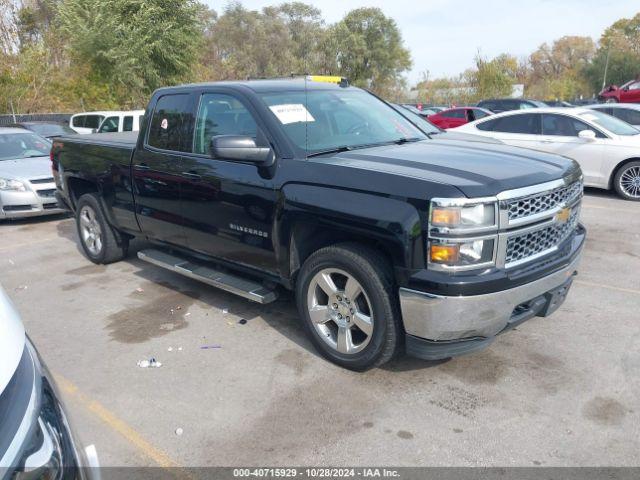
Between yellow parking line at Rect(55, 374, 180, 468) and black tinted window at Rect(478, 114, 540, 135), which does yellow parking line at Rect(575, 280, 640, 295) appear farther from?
black tinted window at Rect(478, 114, 540, 135)

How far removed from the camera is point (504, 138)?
10656 millimetres

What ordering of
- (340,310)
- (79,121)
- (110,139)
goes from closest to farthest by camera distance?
1. (340,310)
2. (110,139)
3. (79,121)

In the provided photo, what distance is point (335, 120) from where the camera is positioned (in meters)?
4.41

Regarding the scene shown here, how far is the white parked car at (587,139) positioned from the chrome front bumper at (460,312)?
7284 millimetres

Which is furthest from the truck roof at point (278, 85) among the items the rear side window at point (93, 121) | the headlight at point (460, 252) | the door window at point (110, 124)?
the rear side window at point (93, 121)

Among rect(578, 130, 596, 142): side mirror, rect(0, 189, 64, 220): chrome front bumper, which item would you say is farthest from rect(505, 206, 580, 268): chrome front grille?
rect(0, 189, 64, 220): chrome front bumper

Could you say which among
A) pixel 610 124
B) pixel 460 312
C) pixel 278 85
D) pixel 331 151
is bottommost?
pixel 460 312

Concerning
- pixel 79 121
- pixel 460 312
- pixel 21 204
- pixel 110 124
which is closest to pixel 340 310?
pixel 460 312

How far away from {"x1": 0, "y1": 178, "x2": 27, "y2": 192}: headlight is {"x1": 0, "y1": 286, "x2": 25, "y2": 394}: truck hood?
7871 millimetres

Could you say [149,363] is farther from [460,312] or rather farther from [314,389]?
[460,312]

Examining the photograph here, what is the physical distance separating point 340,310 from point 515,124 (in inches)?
329

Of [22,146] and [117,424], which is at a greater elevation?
[22,146]

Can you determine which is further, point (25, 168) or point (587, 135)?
point (587, 135)

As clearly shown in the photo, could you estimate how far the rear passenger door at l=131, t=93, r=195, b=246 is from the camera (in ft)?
15.6
